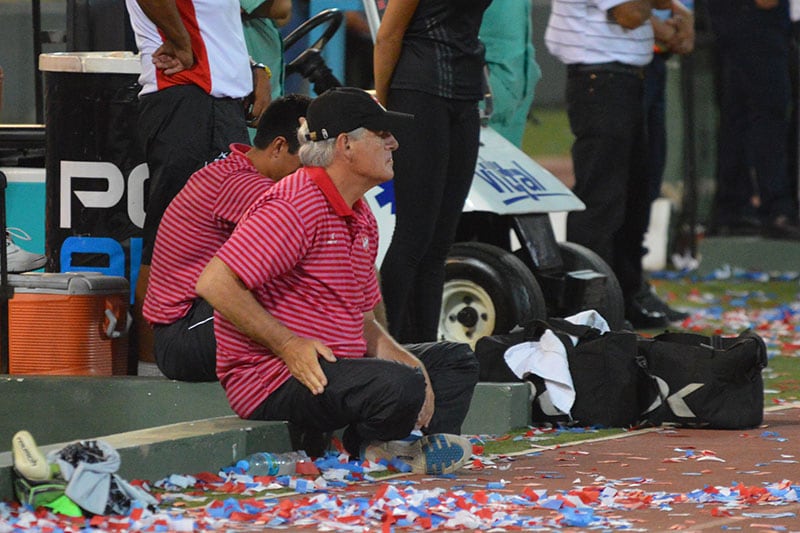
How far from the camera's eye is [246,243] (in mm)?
5477

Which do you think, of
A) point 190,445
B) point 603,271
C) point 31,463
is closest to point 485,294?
point 603,271

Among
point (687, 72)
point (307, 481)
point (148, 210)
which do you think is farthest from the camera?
point (687, 72)

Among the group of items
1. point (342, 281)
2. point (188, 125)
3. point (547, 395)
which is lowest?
point (547, 395)

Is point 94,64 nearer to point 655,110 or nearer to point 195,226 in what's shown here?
point 195,226

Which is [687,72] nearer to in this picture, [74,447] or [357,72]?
[357,72]

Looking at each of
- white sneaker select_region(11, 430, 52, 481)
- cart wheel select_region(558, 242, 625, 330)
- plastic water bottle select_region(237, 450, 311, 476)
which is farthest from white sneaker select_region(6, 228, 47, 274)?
cart wheel select_region(558, 242, 625, 330)

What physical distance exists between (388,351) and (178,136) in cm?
131

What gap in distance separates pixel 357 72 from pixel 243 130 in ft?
14.3

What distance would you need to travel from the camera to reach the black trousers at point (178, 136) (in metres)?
6.65

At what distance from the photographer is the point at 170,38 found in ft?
21.6

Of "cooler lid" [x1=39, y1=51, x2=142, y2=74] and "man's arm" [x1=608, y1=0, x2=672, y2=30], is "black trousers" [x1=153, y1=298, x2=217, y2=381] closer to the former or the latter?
"cooler lid" [x1=39, y1=51, x2=142, y2=74]

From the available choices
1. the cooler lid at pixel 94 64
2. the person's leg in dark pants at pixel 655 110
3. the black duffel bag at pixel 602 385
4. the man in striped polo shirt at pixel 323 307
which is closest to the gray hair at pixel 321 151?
the man in striped polo shirt at pixel 323 307

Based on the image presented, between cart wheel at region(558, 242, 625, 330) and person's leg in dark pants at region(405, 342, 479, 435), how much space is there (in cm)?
254

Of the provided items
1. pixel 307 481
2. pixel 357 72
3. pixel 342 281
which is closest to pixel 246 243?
pixel 342 281
